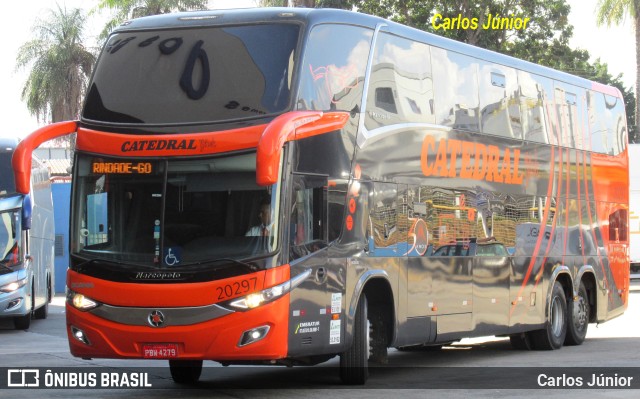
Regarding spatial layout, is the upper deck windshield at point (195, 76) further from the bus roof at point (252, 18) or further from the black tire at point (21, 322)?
the black tire at point (21, 322)

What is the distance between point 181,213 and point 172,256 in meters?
0.43

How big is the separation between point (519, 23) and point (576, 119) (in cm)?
2295

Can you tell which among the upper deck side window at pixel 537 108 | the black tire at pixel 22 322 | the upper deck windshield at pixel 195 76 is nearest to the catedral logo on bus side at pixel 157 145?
the upper deck windshield at pixel 195 76

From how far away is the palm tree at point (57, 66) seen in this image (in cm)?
5225

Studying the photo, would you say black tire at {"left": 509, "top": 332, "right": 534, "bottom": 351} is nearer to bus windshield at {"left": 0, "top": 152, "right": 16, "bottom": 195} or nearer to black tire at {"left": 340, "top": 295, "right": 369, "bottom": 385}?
black tire at {"left": 340, "top": 295, "right": 369, "bottom": 385}

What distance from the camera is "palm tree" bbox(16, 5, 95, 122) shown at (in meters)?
52.2

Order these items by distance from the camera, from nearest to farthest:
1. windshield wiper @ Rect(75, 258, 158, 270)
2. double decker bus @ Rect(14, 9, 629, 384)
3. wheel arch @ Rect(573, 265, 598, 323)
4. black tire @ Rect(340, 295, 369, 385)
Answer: double decker bus @ Rect(14, 9, 629, 384), windshield wiper @ Rect(75, 258, 158, 270), black tire @ Rect(340, 295, 369, 385), wheel arch @ Rect(573, 265, 598, 323)

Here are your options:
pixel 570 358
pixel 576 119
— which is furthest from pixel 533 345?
pixel 576 119

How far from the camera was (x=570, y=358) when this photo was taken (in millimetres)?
17984

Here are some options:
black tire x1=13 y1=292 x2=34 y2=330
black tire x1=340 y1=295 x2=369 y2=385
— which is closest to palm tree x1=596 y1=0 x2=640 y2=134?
black tire x1=13 y1=292 x2=34 y2=330

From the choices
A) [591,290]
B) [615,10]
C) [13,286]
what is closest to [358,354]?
[591,290]

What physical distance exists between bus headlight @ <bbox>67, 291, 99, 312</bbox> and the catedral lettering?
1536 millimetres

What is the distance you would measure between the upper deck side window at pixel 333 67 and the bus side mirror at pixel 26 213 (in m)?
12.7

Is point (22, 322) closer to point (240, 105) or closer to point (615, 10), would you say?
point (240, 105)
